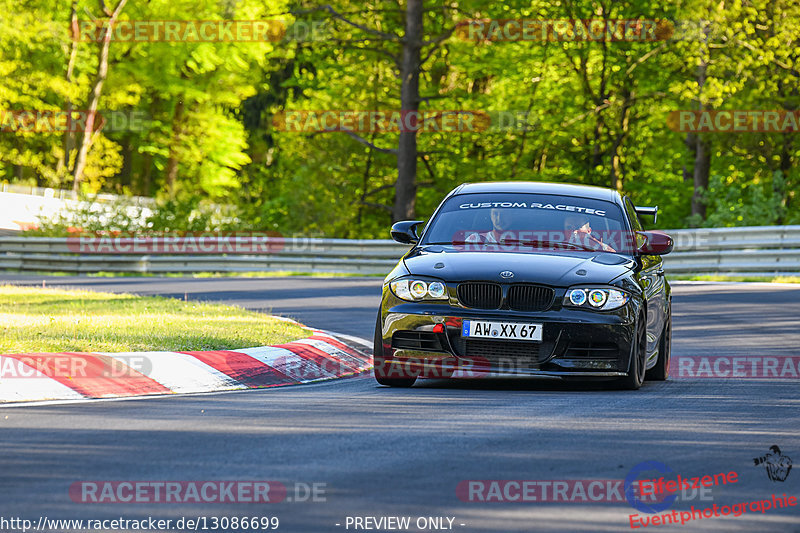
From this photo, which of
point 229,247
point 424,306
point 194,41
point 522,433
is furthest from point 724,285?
point 194,41

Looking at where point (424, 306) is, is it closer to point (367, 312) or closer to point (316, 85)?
point (367, 312)

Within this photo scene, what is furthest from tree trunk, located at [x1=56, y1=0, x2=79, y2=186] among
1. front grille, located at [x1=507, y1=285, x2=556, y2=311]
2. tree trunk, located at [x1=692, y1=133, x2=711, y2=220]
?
front grille, located at [x1=507, y1=285, x2=556, y2=311]

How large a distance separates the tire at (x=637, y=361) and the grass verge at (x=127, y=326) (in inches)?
127

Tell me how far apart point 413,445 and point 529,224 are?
3.96m

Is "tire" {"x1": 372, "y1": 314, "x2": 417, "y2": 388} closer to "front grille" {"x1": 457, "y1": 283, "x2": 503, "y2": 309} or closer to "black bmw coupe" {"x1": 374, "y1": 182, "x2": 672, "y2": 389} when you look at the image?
"black bmw coupe" {"x1": 374, "y1": 182, "x2": 672, "y2": 389}

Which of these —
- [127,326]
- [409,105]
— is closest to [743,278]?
[409,105]

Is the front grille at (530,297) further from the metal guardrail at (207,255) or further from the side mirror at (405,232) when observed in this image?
the metal guardrail at (207,255)

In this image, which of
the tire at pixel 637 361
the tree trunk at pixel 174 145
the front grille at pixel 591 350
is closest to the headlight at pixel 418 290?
the front grille at pixel 591 350

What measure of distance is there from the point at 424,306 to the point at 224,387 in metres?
1.60

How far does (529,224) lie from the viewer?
9.98 metres

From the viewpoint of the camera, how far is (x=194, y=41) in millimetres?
51625

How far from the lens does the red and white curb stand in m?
8.34

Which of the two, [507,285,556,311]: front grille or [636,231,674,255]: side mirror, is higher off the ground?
[636,231,674,255]: side mirror

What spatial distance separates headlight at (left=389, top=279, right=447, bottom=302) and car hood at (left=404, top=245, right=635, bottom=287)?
2.9 inches
